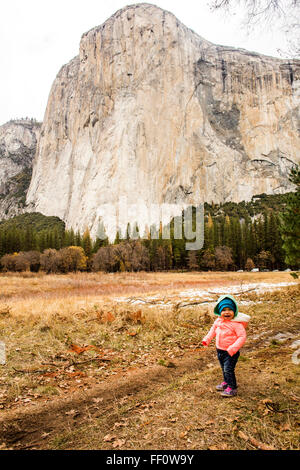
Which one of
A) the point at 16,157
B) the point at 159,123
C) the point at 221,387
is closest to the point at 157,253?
the point at 159,123

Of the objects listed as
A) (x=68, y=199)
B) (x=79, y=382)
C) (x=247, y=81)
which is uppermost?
(x=247, y=81)

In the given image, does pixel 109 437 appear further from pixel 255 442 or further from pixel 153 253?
pixel 153 253

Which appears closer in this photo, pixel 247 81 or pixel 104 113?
pixel 104 113

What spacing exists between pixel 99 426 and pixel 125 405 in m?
0.68

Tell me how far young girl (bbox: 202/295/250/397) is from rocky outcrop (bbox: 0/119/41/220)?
16264 cm

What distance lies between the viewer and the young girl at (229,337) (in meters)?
4.11

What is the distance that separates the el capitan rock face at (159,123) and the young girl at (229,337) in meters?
86.3

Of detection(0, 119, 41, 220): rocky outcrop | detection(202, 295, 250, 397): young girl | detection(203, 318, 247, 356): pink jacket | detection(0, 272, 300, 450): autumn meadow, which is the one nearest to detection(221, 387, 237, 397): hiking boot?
detection(202, 295, 250, 397): young girl

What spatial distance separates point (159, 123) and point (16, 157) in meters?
107

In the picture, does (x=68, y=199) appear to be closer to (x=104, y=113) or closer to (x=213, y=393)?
(x=104, y=113)

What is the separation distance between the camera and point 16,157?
167875mm

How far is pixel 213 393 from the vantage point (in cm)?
418

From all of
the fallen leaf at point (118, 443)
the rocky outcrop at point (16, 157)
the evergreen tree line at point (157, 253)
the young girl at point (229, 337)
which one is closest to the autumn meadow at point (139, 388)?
the fallen leaf at point (118, 443)

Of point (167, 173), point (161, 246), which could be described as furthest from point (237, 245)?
point (167, 173)
